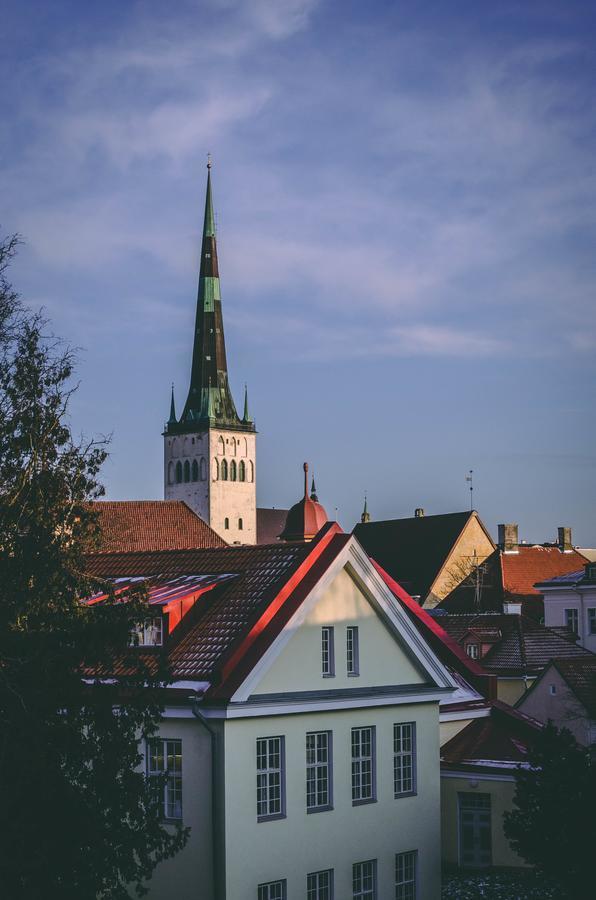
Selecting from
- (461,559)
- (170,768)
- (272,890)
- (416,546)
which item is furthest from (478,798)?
(416,546)

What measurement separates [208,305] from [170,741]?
121389 mm

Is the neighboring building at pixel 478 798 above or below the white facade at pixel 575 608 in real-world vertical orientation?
A: below

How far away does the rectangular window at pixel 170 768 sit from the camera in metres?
23.7

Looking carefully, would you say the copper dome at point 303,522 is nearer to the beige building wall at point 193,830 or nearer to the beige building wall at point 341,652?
the beige building wall at point 341,652

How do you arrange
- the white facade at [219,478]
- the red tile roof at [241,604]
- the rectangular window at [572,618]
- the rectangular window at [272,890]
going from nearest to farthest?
the rectangular window at [272,890], the red tile roof at [241,604], the rectangular window at [572,618], the white facade at [219,478]

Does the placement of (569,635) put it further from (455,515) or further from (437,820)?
(455,515)

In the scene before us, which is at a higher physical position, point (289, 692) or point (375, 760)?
point (289, 692)

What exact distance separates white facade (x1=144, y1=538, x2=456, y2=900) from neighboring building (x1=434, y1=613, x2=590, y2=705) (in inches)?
843

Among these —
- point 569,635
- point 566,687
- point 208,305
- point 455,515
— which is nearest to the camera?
point 566,687

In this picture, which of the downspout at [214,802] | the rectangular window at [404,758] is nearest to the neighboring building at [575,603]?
the rectangular window at [404,758]

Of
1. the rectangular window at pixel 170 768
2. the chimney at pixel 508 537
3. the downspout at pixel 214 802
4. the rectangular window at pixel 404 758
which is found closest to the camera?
the downspout at pixel 214 802

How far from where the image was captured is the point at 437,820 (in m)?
27.4

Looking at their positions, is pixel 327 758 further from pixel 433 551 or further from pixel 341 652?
pixel 433 551

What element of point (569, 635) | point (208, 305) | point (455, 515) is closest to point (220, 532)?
point (208, 305)
